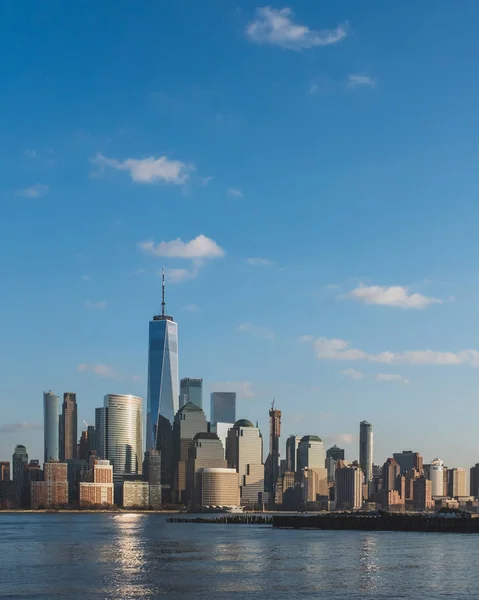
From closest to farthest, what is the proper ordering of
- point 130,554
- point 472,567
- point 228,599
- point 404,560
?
point 228,599, point 472,567, point 404,560, point 130,554

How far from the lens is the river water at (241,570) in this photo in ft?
329

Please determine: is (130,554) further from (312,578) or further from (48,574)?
(312,578)

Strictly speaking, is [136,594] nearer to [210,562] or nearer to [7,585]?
[7,585]

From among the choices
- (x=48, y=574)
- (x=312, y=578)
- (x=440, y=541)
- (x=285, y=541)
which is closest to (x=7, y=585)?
(x=48, y=574)

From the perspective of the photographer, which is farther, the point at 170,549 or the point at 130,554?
the point at 170,549

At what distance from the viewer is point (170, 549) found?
534 feet

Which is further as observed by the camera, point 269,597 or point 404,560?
point 404,560

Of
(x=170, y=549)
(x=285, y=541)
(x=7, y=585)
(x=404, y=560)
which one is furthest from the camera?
(x=285, y=541)

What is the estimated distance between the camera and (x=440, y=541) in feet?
623

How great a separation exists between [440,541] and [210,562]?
72.7m

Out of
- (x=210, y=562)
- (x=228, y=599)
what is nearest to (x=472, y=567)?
(x=210, y=562)

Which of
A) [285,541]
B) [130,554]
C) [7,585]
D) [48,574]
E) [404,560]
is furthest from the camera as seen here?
[285,541]

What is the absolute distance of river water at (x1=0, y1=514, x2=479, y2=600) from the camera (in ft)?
329

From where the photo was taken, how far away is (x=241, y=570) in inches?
4840
